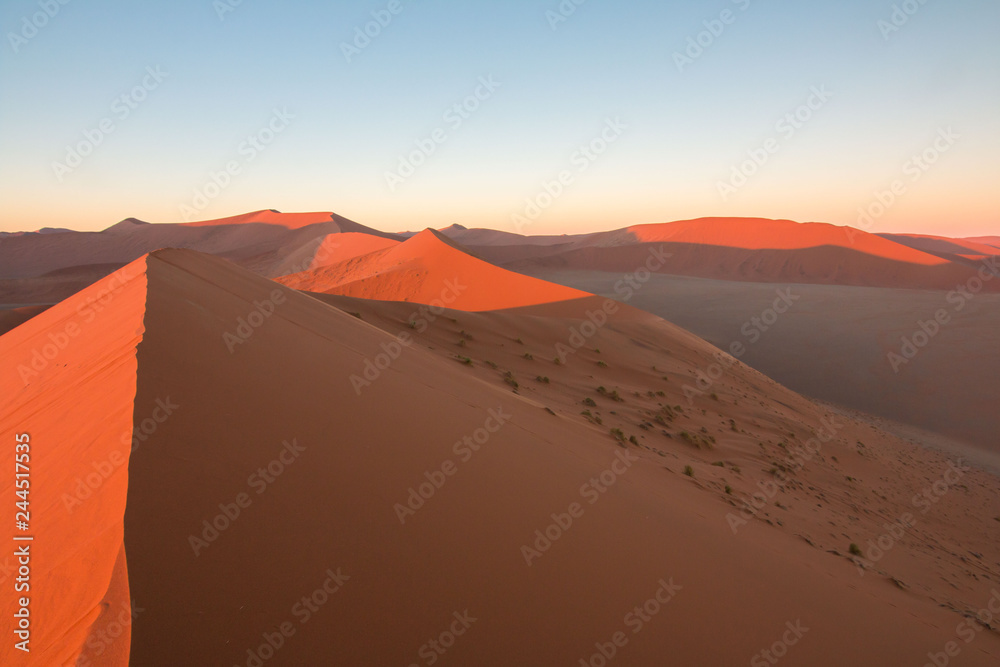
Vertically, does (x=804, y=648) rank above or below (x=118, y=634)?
below

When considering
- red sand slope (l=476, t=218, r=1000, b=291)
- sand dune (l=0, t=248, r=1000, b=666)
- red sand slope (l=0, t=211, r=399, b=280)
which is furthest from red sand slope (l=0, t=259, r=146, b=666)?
red sand slope (l=476, t=218, r=1000, b=291)

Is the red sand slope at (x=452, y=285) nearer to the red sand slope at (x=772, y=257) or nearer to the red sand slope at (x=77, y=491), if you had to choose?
the red sand slope at (x=77, y=491)

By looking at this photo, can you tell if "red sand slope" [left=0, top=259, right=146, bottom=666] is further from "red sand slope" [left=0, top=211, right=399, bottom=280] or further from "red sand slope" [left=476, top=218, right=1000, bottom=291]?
"red sand slope" [left=476, top=218, right=1000, bottom=291]

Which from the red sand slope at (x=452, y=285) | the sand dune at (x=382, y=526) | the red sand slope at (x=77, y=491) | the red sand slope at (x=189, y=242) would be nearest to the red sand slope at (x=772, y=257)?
the red sand slope at (x=189, y=242)

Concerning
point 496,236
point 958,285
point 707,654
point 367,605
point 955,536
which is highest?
point 496,236

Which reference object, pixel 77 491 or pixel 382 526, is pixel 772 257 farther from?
pixel 77 491

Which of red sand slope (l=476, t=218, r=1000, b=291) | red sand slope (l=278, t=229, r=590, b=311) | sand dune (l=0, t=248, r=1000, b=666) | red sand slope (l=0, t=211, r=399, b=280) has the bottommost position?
sand dune (l=0, t=248, r=1000, b=666)

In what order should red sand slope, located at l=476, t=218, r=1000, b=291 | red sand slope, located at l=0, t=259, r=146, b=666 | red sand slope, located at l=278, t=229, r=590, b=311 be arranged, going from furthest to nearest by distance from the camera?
red sand slope, located at l=476, t=218, r=1000, b=291 → red sand slope, located at l=278, t=229, r=590, b=311 → red sand slope, located at l=0, t=259, r=146, b=666

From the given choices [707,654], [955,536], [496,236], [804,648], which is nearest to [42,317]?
[707,654]

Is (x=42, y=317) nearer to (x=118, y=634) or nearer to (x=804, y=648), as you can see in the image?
(x=118, y=634)
